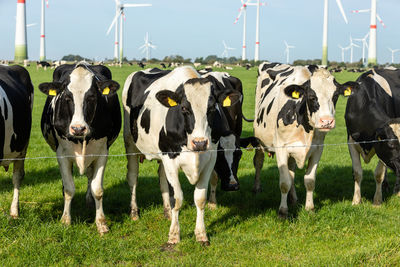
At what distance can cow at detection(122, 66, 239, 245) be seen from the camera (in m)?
5.77

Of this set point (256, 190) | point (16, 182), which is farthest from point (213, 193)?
point (16, 182)

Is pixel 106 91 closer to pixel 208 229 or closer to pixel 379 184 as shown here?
pixel 208 229

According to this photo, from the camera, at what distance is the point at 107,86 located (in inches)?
263

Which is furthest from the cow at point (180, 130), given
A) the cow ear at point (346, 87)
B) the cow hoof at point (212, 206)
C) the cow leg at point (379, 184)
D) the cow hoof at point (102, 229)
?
the cow leg at point (379, 184)

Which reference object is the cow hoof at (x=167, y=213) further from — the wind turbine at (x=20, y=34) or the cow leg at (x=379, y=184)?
the wind turbine at (x=20, y=34)

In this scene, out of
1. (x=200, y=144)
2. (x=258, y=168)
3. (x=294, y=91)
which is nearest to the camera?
(x=200, y=144)

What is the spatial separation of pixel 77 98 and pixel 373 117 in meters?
4.76

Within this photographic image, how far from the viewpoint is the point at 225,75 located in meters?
9.15

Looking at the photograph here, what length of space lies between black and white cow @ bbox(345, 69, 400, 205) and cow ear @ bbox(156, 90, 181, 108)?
333 centimetres

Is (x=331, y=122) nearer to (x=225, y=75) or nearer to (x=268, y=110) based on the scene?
(x=268, y=110)

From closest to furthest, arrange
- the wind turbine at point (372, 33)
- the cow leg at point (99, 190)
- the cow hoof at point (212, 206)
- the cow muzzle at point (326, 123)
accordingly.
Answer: the cow muzzle at point (326, 123) < the cow leg at point (99, 190) < the cow hoof at point (212, 206) < the wind turbine at point (372, 33)

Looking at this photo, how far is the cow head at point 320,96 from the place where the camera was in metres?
6.48

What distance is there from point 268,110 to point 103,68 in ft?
9.79

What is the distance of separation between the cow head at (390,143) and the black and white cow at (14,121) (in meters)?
5.33
